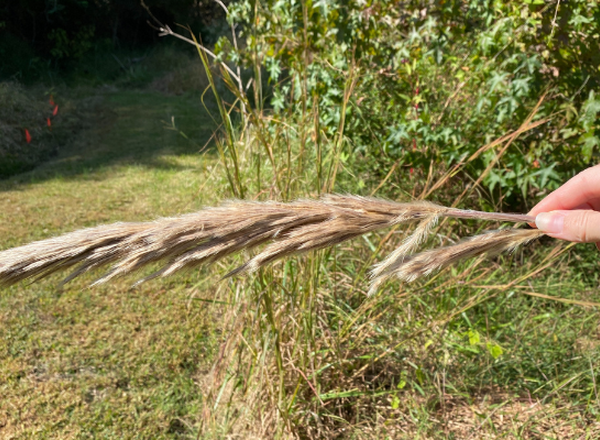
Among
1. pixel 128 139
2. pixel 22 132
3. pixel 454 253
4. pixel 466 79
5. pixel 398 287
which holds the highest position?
pixel 454 253

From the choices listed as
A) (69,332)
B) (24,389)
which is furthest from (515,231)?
(69,332)

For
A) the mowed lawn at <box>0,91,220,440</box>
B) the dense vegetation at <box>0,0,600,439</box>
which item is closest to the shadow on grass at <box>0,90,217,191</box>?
the mowed lawn at <box>0,91,220,440</box>

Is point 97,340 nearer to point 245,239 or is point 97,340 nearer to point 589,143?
point 245,239

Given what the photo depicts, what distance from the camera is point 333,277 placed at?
101 inches

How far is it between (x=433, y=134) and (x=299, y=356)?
176 cm

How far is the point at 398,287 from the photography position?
8.26 ft

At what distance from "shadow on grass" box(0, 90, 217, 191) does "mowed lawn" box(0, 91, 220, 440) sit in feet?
1.86

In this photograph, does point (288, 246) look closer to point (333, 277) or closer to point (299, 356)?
point (299, 356)

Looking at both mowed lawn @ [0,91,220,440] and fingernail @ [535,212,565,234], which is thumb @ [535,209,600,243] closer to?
fingernail @ [535,212,565,234]

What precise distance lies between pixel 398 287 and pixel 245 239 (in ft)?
5.98

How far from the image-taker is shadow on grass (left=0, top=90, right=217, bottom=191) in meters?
5.77

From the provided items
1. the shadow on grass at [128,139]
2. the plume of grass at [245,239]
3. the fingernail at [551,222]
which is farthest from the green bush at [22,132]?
the fingernail at [551,222]

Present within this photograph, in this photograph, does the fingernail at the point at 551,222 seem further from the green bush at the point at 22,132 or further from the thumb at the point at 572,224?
the green bush at the point at 22,132

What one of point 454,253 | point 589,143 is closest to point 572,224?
point 454,253
